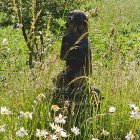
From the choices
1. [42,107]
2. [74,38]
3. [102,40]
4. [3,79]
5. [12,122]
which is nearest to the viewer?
[12,122]

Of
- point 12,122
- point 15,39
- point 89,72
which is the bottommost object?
point 15,39

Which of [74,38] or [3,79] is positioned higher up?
[74,38]

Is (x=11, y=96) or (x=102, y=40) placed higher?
(x=11, y=96)

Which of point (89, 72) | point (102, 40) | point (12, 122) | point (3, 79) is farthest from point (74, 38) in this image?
point (102, 40)

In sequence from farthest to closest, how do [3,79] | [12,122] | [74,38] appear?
[3,79], [74,38], [12,122]

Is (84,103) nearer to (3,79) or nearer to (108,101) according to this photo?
(108,101)

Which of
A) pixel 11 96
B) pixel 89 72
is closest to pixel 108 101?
pixel 89 72

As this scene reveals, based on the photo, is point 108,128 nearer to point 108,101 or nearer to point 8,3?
point 108,101

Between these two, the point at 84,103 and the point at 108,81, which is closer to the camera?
the point at 84,103

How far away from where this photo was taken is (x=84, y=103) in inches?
160

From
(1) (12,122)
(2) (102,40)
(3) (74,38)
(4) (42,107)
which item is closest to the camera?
(1) (12,122)

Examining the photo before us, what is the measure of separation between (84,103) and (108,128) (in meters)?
0.33

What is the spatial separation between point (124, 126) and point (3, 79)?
2.70 metres

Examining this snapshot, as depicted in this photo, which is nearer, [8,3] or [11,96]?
[11,96]
